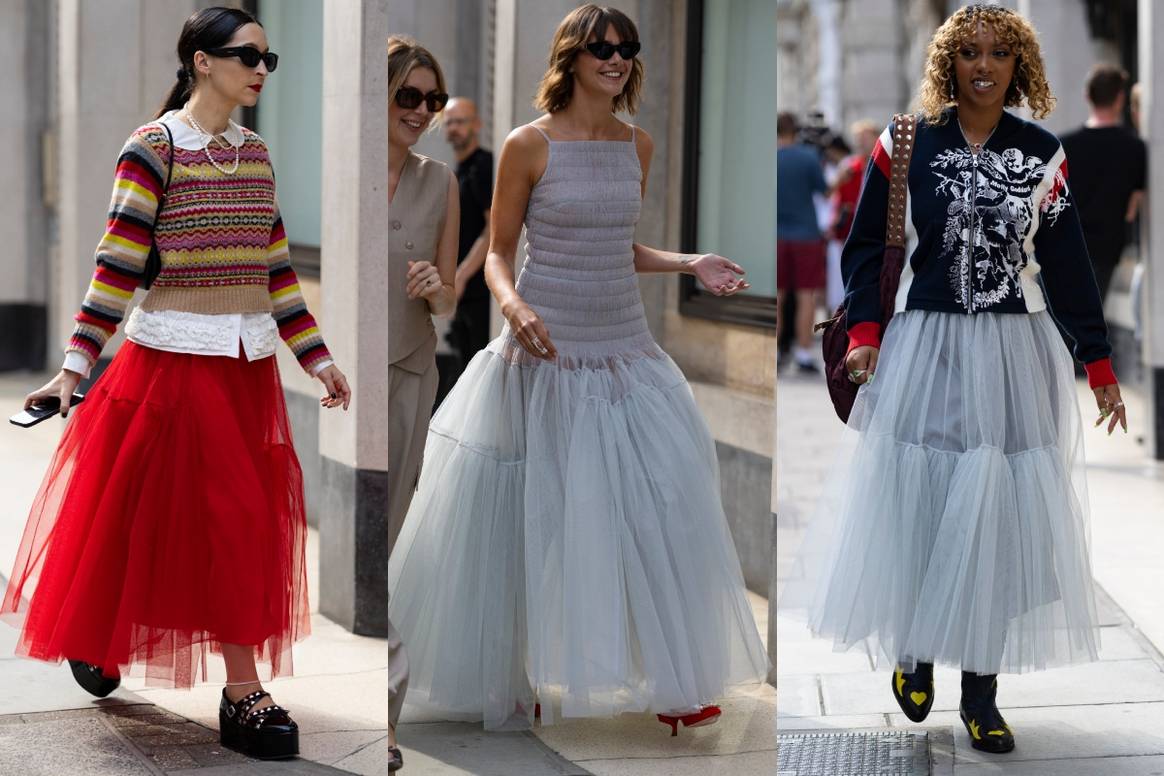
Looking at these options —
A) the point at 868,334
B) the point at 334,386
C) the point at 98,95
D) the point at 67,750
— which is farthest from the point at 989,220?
the point at 98,95

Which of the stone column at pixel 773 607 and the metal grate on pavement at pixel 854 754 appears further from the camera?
the metal grate on pavement at pixel 854 754

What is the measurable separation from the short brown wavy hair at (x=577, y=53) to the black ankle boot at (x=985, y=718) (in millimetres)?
1869

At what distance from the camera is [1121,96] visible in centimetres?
1016

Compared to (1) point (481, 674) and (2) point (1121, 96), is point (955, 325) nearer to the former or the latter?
(1) point (481, 674)

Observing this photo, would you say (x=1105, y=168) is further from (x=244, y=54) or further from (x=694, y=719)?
(x=694, y=719)

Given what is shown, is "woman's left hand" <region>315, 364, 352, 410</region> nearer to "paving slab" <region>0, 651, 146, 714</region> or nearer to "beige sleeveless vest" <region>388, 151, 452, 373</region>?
"beige sleeveless vest" <region>388, 151, 452, 373</region>

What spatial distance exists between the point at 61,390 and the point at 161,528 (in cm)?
44

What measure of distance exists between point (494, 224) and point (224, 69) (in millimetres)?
1164

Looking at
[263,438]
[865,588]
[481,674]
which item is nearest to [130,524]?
[263,438]

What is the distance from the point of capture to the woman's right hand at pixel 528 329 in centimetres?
371

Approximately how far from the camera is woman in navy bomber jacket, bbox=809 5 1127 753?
443cm

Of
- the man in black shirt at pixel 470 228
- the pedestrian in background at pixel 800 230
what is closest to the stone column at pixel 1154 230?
the pedestrian in background at pixel 800 230

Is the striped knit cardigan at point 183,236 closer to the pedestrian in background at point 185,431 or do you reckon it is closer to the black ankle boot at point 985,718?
the pedestrian in background at point 185,431

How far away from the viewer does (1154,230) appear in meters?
9.74
